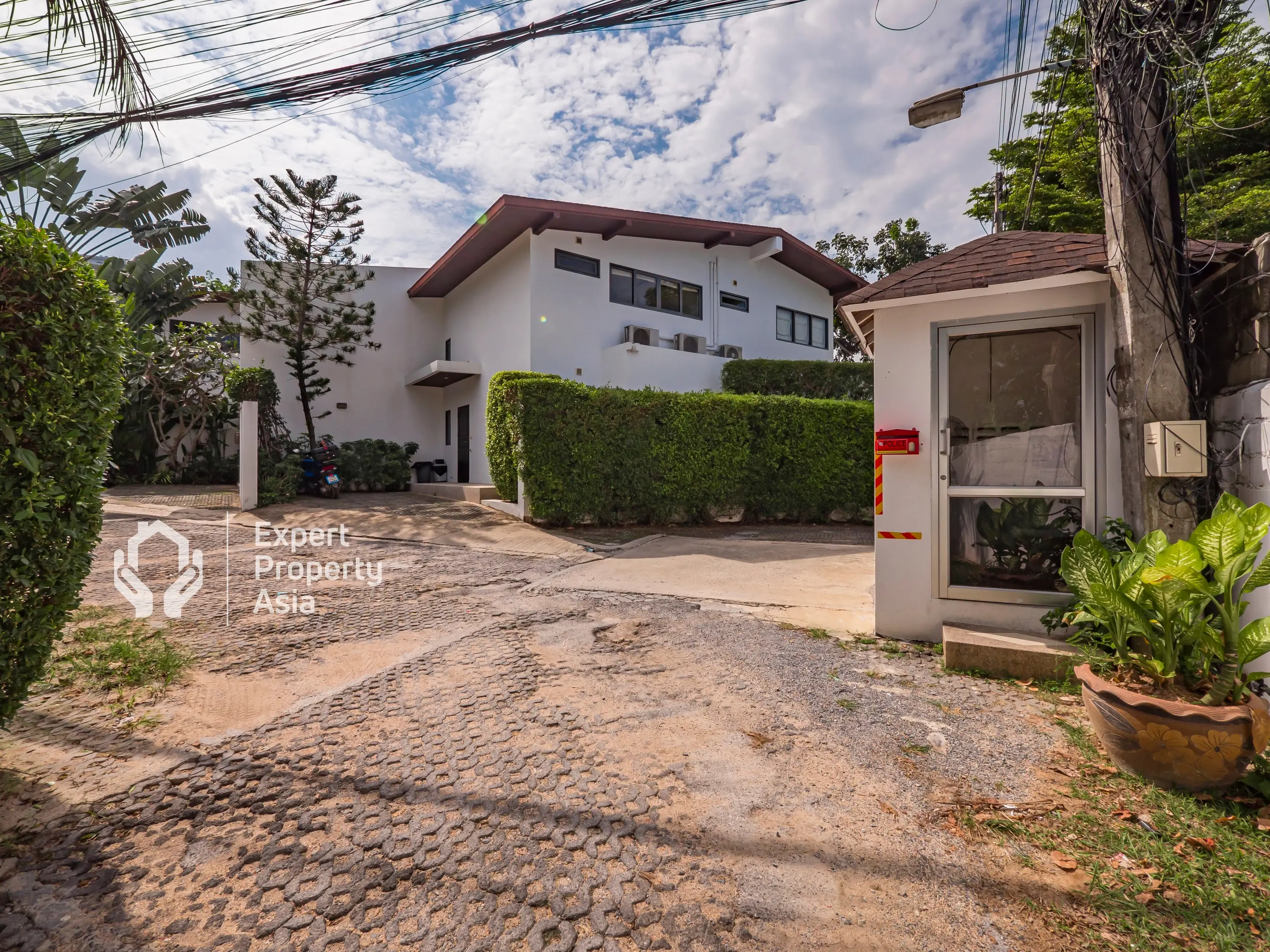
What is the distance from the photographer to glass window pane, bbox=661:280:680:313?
1628cm

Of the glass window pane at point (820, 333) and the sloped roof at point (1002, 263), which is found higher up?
the glass window pane at point (820, 333)

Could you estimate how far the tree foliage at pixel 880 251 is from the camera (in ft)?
76.6

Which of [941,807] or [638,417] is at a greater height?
[638,417]

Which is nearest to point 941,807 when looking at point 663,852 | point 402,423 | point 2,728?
point 663,852

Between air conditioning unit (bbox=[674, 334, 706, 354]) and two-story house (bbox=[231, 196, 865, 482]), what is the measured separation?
0.04 metres

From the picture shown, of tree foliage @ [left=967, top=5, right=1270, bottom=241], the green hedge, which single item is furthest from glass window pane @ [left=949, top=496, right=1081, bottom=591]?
the green hedge

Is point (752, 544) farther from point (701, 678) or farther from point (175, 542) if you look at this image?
point (175, 542)

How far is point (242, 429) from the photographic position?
12.1 m

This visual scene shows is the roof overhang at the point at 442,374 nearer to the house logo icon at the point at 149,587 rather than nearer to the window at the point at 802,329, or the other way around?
the house logo icon at the point at 149,587

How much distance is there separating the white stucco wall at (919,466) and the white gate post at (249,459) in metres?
12.3

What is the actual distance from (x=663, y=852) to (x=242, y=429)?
13100 millimetres

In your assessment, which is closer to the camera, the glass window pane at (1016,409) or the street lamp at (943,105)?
the glass window pane at (1016,409)

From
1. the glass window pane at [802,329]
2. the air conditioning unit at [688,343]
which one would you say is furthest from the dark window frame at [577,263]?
the glass window pane at [802,329]

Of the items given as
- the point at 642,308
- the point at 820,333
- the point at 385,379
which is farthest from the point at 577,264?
the point at 820,333
